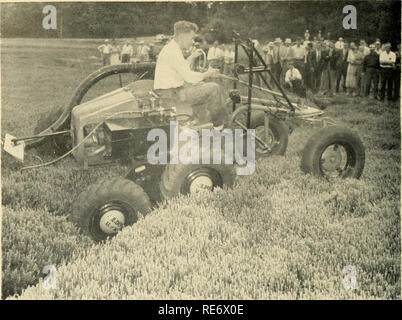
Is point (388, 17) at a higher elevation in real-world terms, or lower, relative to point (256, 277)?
higher

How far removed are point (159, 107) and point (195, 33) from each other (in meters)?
0.90

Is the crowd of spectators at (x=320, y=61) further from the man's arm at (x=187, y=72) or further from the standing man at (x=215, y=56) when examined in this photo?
the man's arm at (x=187, y=72)

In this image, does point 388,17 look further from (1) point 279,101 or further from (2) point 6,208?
(2) point 6,208

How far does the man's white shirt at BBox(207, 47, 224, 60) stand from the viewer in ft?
16.4

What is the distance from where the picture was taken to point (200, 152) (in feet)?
Result: 15.3

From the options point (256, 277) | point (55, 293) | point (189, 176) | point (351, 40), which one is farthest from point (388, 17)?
point (55, 293)

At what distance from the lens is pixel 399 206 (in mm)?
5020

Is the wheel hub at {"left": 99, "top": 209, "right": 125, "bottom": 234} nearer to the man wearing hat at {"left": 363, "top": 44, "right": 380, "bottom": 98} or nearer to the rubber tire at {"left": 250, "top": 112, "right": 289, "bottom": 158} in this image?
the rubber tire at {"left": 250, "top": 112, "right": 289, "bottom": 158}

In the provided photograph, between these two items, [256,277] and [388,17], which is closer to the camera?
[256,277]

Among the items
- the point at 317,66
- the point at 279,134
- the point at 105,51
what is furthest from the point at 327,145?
the point at 105,51

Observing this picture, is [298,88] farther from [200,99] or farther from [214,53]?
[200,99]

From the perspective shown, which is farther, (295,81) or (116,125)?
(295,81)

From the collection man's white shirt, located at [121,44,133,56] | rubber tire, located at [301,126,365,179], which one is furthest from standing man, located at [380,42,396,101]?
man's white shirt, located at [121,44,133,56]

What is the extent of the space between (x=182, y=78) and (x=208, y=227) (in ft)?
5.04
